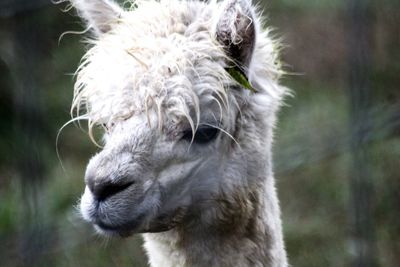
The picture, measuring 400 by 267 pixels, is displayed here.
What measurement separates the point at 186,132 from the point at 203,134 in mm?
100

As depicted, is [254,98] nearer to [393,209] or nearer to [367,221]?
[367,221]

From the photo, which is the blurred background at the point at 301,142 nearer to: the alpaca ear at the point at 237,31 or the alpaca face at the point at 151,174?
the alpaca ear at the point at 237,31

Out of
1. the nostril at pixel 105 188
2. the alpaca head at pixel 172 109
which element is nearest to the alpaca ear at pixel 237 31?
the alpaca head at pixel 172 109

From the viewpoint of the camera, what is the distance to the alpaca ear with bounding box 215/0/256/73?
11.7ft

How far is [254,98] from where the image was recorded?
3707mm

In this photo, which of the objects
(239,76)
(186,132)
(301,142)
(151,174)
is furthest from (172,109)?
(301,142)

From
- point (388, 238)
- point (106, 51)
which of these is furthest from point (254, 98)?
point (388, 238)

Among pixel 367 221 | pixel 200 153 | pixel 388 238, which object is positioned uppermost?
pixel 200 153

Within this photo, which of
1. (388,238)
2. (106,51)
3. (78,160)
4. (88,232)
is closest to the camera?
(106,51)

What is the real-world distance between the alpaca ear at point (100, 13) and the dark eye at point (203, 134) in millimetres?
691

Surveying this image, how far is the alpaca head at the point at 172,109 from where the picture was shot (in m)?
3.25

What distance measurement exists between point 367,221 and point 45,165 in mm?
3540

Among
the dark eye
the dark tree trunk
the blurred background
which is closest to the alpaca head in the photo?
the dark eye

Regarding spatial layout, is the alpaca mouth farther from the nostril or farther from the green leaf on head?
the green leaf on head
